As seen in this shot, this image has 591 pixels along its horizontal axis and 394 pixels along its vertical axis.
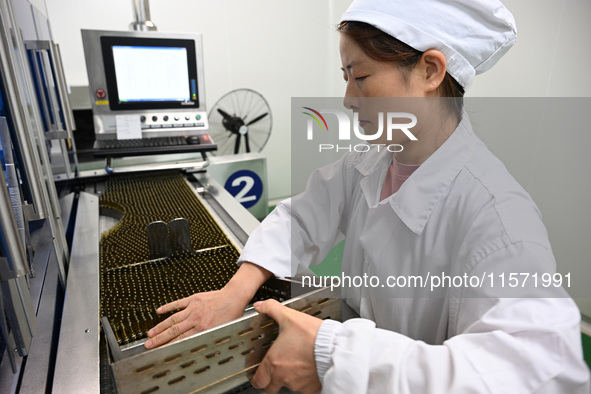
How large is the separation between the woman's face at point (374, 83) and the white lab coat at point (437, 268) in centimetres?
17

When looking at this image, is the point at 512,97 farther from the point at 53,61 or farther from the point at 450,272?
the point at 53,61

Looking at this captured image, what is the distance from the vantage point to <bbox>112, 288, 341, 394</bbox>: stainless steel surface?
0.57 meters

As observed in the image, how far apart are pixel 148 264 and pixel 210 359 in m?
0.58

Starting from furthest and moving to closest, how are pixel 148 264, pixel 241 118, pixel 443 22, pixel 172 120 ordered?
1. pixel 241 118
2. pixel 172 120
3. pixel 148 264
4. pixel 443 22

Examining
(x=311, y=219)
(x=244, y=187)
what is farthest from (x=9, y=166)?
(x=244, y=187)

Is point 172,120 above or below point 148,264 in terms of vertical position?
above

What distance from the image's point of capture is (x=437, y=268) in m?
0.83

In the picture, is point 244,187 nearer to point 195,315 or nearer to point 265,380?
point 195,315

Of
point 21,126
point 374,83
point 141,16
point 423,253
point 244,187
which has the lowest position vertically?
point 244,187

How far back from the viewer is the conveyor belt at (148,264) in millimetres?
898

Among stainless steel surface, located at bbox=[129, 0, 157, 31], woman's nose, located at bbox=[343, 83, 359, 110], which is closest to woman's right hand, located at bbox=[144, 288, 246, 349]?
woman's nose, located at bbox=[343, 83, 359, 110]

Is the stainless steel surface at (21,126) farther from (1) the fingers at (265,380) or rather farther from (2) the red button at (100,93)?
(2) the red button at (100,93)

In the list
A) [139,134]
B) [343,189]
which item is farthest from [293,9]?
Answer: [343,189]

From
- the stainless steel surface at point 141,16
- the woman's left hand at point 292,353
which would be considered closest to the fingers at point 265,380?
the woman's left hand at point 292,353
